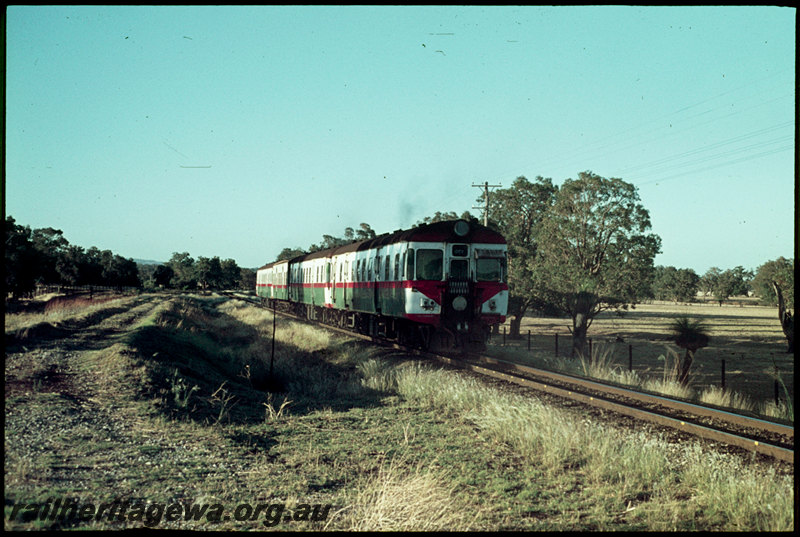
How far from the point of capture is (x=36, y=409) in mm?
7672

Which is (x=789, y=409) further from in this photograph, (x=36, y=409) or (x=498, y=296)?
(x=36, y=409)

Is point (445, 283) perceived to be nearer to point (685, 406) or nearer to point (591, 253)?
point (685, 406)

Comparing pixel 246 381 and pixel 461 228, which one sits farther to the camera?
pixel 461 228

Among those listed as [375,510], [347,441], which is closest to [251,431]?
[347,441]

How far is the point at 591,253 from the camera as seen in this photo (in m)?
28.7

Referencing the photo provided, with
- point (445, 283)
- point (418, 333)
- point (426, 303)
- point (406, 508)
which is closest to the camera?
point (406, 508)

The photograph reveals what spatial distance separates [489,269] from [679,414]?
25.4 ft

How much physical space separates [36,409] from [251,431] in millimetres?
2786

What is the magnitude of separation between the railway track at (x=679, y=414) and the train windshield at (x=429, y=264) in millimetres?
3169

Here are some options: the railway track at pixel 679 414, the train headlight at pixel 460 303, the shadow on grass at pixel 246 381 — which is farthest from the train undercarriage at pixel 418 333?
the railway track at pixel 679 414

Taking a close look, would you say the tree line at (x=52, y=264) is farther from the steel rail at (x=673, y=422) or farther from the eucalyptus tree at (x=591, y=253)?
the eucalyptus tree at (x=591, y=253)

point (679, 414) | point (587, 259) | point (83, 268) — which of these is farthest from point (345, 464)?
point (83, 268)

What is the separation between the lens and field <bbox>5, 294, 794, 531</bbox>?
4938 mm

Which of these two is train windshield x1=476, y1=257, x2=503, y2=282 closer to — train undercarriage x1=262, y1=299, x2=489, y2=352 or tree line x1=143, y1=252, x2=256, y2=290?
train undercarriage x1=262, y1=299, x2=489, y2=352
